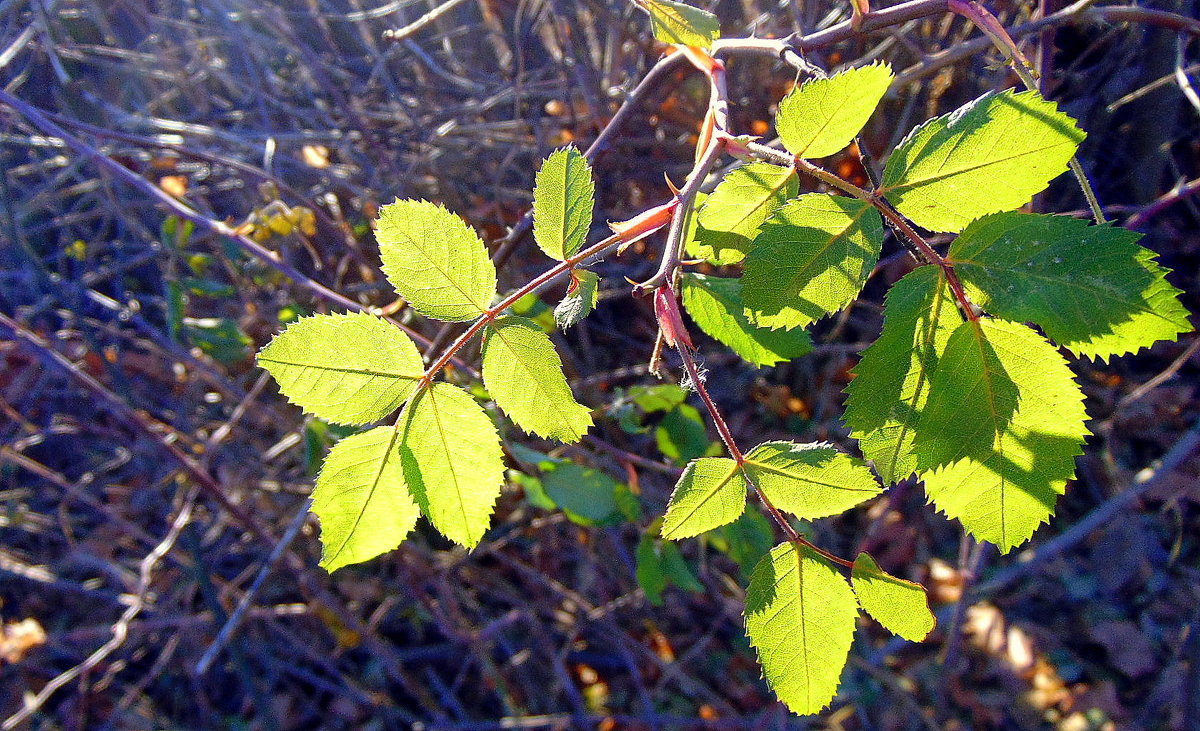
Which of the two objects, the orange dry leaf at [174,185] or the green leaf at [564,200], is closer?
the green leaf at [564,200]

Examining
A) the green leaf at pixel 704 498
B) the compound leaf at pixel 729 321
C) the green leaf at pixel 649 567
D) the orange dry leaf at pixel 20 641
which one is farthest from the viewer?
the orange dry leaf at pixel 20 641

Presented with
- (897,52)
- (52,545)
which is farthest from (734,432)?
(52,545)

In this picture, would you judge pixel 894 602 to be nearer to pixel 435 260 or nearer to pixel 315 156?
pixel 435 260

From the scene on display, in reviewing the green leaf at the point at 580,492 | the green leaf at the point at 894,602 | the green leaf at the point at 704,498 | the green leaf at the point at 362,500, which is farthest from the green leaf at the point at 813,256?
the green leaf at the point at 580,492

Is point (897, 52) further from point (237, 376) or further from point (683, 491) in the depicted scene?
point (237, 376)

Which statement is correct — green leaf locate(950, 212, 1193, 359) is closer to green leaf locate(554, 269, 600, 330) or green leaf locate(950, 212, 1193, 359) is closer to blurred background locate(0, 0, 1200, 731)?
green leaf locate(554, 269, 600, 330)

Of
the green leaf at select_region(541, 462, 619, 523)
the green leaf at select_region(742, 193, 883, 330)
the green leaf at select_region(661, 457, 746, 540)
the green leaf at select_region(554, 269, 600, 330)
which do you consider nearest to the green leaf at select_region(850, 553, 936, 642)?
the green leaf at select_region(661, 457, 746, 540)

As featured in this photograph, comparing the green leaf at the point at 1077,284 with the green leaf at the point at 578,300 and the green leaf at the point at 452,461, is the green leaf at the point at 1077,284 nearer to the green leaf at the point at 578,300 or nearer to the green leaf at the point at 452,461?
the green leaf at the point at 578,300

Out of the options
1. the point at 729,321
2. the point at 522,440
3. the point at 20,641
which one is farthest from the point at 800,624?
the point at 20,641
